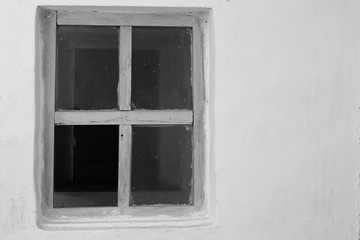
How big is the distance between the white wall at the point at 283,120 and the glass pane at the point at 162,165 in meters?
0.22

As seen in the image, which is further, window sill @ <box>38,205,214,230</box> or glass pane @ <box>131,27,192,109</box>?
glass pane @ <box>131,27,192,109</box>

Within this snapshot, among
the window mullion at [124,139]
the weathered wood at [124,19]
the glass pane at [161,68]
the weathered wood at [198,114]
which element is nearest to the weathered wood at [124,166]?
the window mullion at [124,139]

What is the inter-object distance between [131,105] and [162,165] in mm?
336

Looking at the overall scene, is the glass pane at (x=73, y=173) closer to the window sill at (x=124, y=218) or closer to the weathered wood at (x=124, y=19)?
the window sill at (x=124, y=218)

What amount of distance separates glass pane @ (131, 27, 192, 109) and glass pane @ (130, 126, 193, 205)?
0.44 ft

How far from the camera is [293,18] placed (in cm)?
269

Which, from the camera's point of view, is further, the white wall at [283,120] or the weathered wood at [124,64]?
the weathered wood at [124,64]

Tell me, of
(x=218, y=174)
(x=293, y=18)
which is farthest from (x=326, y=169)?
(x=293, y=18)

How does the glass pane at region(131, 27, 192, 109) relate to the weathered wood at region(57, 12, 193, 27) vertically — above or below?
below

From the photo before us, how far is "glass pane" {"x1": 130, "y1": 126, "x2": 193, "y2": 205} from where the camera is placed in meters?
2.80

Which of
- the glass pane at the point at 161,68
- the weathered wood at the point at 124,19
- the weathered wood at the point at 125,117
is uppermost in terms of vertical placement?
the weathered wood at the point at 124,19

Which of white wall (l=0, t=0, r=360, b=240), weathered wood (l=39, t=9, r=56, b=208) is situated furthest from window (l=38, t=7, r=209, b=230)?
white wall (l=0, t=0, r=360, b=240)

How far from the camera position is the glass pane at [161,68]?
2816mm

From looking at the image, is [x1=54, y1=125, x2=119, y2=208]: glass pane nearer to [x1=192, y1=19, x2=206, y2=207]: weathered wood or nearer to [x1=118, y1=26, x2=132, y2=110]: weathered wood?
[x1=118, y1=26, x2=132, y2=110]: weathered wood
